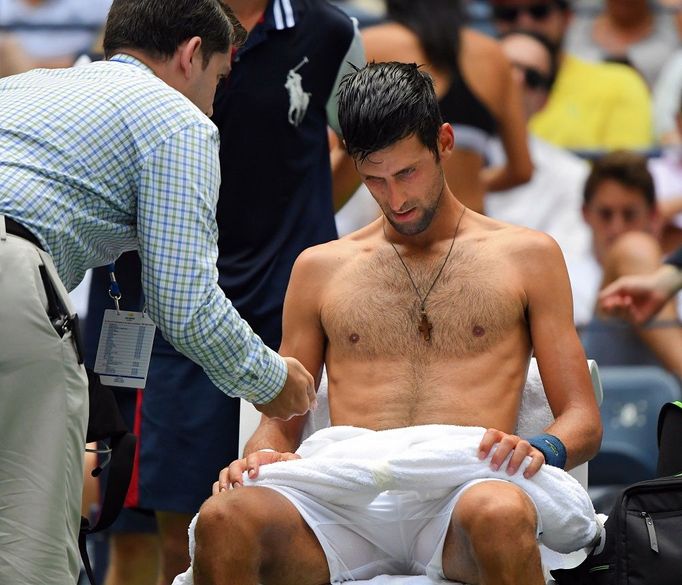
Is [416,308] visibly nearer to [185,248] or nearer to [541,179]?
[185,248]

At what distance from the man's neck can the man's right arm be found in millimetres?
1002

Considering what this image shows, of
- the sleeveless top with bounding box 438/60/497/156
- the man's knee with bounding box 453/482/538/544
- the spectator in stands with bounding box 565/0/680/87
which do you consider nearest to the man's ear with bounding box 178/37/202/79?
the man's knee with bounding box 453/482/538/544

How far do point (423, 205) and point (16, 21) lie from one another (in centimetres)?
234

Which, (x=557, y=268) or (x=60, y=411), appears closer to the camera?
(x=60, y=411)

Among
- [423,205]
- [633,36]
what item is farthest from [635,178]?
[423,205]

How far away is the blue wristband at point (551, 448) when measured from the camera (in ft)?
8.21

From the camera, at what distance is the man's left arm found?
2660 millimetres

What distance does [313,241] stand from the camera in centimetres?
343

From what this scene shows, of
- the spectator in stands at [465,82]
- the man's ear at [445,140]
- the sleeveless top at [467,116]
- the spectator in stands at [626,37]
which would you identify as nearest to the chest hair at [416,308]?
the man's ear at [445,140]

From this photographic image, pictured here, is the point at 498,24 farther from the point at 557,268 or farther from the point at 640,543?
the point at 640,543

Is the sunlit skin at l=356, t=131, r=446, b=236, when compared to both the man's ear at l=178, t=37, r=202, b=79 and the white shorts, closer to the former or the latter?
the man's ear at l=178, t=37, r=202, b=79

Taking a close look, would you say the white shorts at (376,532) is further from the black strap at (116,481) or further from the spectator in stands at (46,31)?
the spectator in stands at (46,31)

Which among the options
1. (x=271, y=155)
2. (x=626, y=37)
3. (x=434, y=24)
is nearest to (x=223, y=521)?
(x=271, y=155)

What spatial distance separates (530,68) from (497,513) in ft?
8.90
